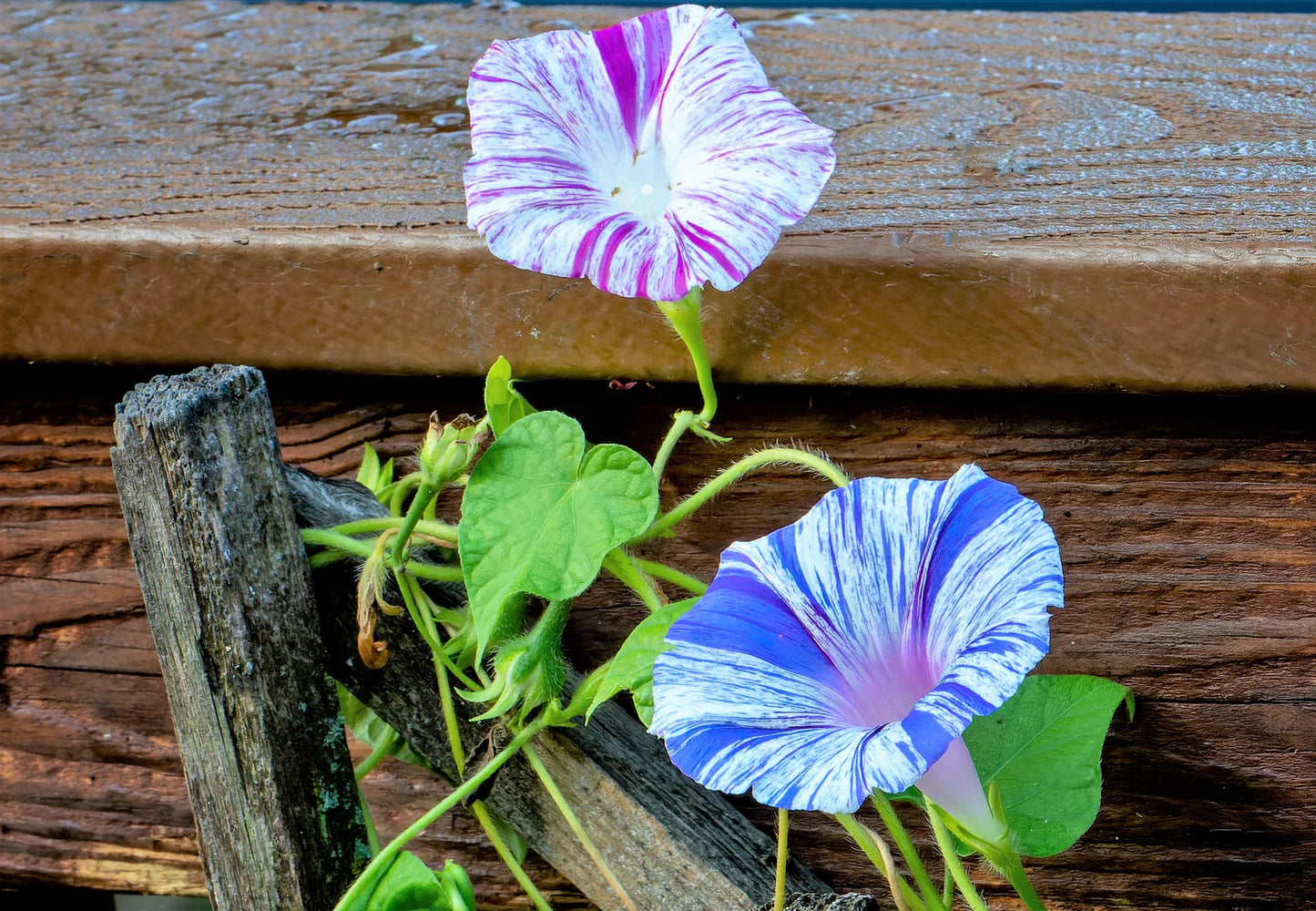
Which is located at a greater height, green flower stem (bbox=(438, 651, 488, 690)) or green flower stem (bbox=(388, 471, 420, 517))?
green flower stem (bbox=(388, 471, 420, 517))

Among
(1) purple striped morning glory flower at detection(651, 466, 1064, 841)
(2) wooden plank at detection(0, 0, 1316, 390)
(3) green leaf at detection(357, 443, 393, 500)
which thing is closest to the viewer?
(1) purple striped morning glory flower at detection(651, 466, 1064, 841)

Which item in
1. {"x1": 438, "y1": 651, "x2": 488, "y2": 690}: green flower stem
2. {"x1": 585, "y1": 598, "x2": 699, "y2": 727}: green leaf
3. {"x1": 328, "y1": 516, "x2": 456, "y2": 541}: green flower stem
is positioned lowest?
{"x1": 438, "y1": 651, "x2": 488, "y2": 690}: green flower stem

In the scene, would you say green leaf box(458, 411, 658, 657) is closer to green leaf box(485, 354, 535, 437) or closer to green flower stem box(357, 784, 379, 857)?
green leaf box(485, 354, 535, 437)

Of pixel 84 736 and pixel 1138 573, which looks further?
pixel 84 736

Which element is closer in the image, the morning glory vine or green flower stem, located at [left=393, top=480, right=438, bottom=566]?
the morning glory vine

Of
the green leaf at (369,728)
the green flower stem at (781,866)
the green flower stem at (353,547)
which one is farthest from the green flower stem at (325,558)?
the green flower stem at (781,866)

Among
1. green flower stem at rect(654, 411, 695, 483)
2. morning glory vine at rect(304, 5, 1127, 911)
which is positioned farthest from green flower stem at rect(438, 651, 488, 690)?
green flower stem at rect(654, 411, 695, 483)

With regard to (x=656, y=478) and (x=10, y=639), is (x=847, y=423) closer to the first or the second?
(x=656, y=478)

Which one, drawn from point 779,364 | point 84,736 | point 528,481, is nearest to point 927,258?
point 779,364

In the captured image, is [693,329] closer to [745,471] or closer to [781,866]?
[745,471]
